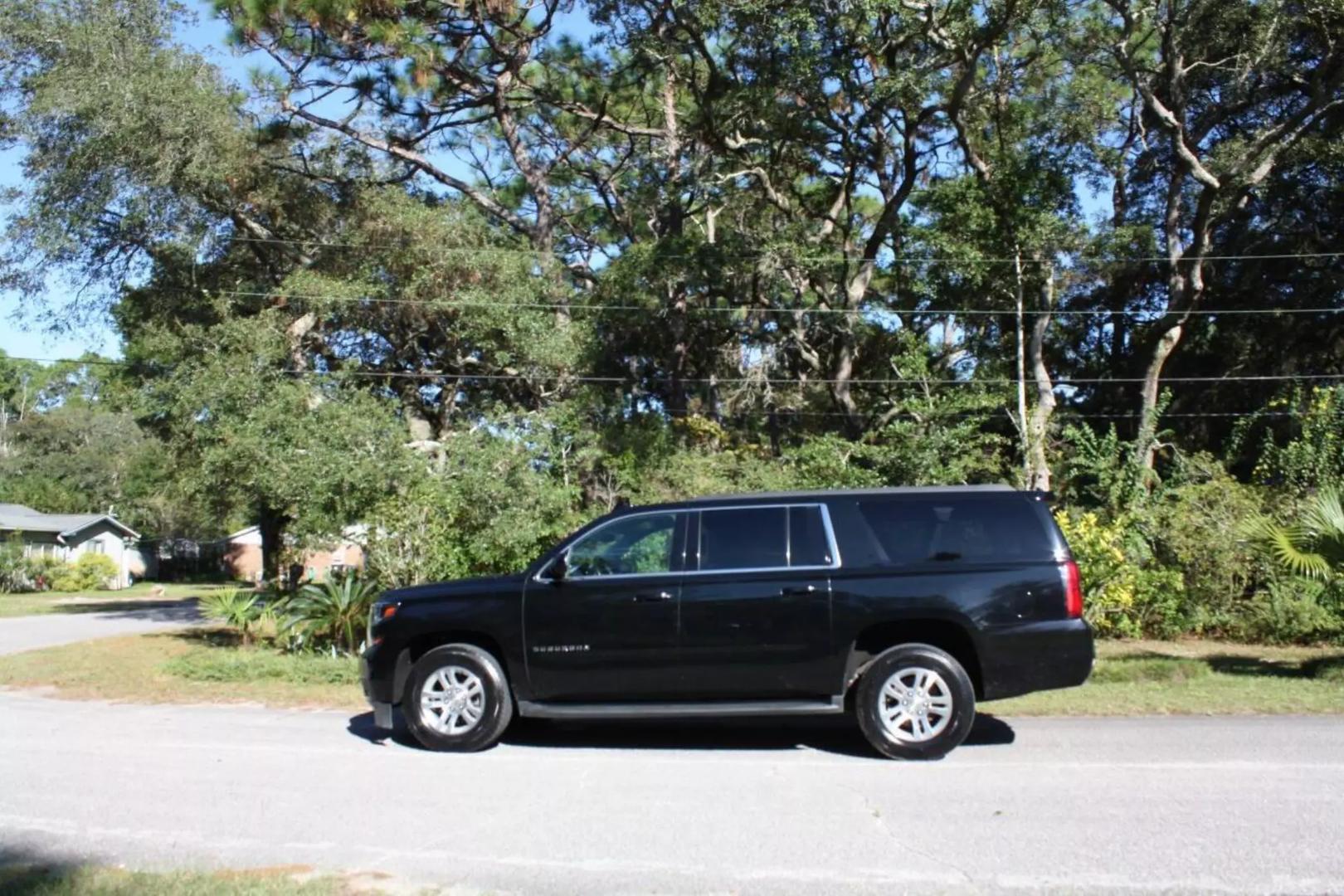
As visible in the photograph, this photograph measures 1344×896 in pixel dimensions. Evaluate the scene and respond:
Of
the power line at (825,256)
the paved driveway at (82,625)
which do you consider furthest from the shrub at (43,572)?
the power line at (825,256)

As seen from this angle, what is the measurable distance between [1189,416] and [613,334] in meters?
15.0

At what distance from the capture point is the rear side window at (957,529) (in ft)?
27.0

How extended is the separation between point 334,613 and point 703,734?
22.8 ft

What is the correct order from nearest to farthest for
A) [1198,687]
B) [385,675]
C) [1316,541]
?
[385,675]
[1198,687]
[1316,541]

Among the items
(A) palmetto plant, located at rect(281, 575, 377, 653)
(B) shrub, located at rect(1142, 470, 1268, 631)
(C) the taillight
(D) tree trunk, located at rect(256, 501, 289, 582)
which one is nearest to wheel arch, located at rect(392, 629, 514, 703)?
(C) the taillight

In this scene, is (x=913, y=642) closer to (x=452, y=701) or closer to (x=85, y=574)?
(x=452, y=701)

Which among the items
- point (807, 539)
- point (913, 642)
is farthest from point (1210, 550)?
point (807, 539)

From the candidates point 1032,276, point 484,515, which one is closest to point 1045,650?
point 484,515

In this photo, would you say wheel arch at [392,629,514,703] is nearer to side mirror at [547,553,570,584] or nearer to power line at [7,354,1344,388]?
side mirror at [547,553,570,584]

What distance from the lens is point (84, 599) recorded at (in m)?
39.3

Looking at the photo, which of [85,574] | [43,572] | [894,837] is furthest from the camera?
[85,574]

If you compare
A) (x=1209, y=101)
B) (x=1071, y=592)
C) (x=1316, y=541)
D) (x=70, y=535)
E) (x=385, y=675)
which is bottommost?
(x=385, y=675)

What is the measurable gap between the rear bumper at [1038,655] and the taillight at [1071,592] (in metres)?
0.06

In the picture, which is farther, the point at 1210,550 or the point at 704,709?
the point at 1210,550
